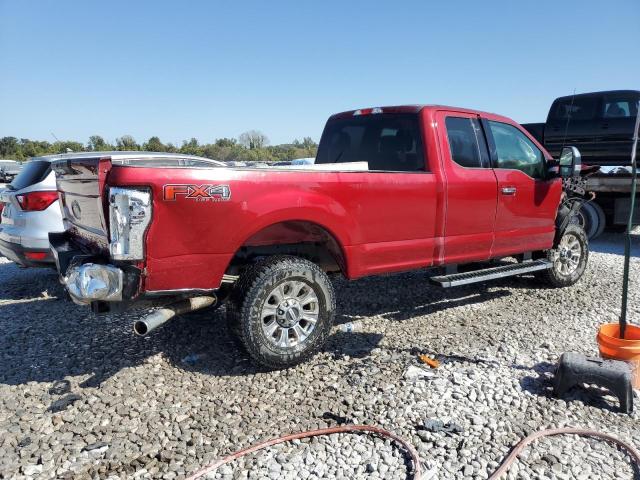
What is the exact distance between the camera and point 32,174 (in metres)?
5.52

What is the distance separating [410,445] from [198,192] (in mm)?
2028

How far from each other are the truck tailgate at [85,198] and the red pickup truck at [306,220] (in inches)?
0.7

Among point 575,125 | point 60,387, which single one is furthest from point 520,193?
point 575,125

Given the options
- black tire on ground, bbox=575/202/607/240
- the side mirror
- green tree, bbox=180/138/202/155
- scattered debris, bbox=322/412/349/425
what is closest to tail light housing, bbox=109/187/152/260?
scattered debris, bbox=322/412/349/425

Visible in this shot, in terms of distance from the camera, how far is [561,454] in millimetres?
2688

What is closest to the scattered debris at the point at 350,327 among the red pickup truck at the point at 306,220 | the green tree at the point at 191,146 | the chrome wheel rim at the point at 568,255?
the red pickup truck at the point at 306,220

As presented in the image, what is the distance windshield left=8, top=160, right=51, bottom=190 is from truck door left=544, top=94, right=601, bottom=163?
9.28m

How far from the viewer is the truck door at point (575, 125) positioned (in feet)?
33.0

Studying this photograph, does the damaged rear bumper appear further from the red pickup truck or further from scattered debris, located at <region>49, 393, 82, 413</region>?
scattered debris, located at <region>49, 393, 82, 413</region>

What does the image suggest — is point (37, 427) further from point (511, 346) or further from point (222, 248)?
point (511, 346)

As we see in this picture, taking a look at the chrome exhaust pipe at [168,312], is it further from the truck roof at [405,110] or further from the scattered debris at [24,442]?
the truck roof at [405,110]

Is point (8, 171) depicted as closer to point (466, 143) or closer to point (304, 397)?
point (466, 143)

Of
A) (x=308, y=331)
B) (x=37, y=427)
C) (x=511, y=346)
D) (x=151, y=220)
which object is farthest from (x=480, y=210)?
(x=37, y=427)

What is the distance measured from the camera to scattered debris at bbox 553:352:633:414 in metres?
3.07
